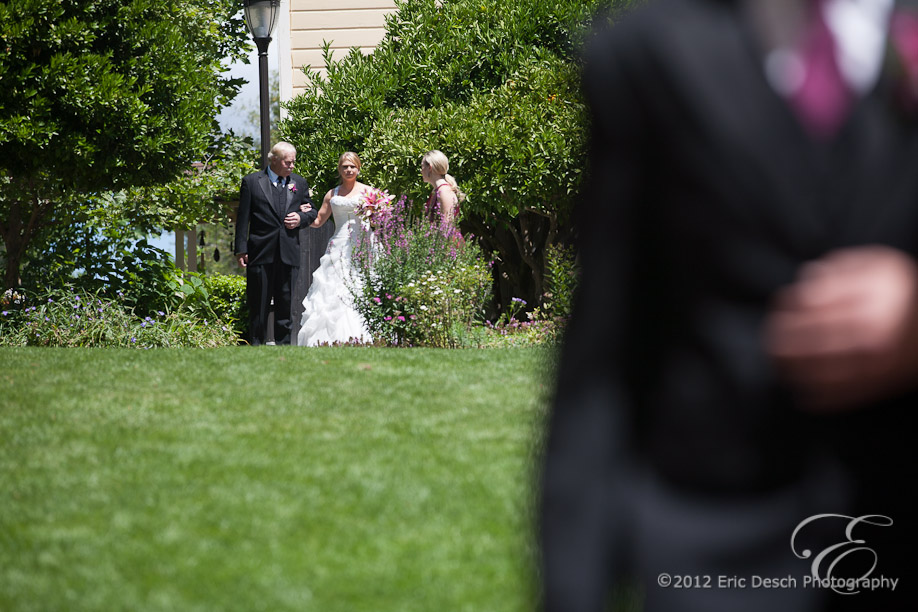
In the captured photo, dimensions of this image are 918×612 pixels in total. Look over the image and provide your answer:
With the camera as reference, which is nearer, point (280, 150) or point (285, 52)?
point (280, 150)

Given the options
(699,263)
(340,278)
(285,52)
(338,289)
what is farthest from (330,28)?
(699,263)

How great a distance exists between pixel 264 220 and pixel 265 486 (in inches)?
264

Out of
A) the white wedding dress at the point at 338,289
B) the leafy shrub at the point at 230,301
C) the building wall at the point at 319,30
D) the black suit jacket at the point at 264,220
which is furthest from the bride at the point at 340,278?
the building wall at the point at 319,30

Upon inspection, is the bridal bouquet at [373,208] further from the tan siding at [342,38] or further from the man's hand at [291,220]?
the tan siding at [342,38]

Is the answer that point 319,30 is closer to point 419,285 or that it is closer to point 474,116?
point 474,116

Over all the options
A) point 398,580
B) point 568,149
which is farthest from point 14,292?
point 398,580

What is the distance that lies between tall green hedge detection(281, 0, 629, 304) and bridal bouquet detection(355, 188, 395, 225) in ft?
5.44

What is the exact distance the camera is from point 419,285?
10625 mm

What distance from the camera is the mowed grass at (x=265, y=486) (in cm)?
376

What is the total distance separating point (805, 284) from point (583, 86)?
0.32 m

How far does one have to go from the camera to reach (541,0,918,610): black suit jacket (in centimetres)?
103

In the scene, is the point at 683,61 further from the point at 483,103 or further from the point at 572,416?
the point at 483,103

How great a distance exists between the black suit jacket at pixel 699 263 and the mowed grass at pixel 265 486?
23 centimetres

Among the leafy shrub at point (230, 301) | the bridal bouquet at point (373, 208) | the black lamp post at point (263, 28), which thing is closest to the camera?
the bridal bouquet at point (373, 208)
